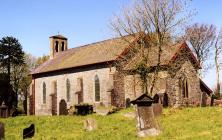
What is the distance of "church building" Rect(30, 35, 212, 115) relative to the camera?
117ft

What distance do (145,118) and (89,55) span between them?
28022 millimetres

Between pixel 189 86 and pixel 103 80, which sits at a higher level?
pixel 103 80

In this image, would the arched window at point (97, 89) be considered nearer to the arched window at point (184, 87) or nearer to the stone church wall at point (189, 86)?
the stone church wall at point (189, 86)

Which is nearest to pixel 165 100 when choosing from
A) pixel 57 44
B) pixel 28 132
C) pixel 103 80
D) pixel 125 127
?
pixel 103 80

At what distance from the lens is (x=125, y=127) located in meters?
21.0

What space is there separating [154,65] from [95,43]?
49.8 ft

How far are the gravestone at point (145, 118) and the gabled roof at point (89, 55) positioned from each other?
1835 cm

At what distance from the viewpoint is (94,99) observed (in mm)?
41000

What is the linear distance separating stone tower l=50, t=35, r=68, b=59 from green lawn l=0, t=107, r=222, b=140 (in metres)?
26.3

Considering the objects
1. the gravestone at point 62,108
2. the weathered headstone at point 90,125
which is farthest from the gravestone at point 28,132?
the gravestone at point 62,108

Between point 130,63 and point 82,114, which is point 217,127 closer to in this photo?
point 82,114

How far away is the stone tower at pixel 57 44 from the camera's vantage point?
55.6 meters

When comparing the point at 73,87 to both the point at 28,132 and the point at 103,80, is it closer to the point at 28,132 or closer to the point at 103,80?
the point at 103,80

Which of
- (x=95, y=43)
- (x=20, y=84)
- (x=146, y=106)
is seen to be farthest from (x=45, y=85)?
(x=146, y=106)
